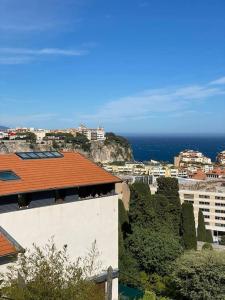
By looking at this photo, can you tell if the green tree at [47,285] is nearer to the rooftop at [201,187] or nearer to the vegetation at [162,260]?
the vegetation at [162,260]

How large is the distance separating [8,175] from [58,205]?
2169 millimetres

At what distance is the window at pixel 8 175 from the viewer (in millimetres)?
15838

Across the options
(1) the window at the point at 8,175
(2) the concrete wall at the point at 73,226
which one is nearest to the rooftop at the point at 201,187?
(2) the concrete wall at the point at 73,226

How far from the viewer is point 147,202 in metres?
27.5

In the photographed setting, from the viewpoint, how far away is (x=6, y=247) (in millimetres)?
13102

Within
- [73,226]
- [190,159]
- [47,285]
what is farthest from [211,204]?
[190,159]

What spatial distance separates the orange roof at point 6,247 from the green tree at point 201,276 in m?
9.75

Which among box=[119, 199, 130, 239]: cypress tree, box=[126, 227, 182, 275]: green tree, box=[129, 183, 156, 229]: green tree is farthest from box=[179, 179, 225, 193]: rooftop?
box=[126, 227, 182, 275]: green tree

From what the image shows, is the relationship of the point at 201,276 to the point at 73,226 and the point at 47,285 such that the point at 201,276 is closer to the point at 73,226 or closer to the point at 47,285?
the point at 73,226

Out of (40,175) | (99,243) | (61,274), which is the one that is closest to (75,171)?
(40,175)

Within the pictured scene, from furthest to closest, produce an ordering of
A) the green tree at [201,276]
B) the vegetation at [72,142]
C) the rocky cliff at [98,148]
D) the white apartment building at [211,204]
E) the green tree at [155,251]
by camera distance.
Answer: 1. the vegetation at [72,142]
2. the rocky cliff at [98,148]
3. the white apartment building at [211,204]
4. the green tree at [155,251]
5. the green tree at [201,276]

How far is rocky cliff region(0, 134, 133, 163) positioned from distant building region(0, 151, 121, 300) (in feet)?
335

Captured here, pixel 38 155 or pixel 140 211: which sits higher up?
pixel 38 155

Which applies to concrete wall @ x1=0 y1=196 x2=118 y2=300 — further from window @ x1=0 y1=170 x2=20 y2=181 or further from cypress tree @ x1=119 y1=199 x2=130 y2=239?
cypress tree @ x1=119 y1=199 x2=130 y2=239
